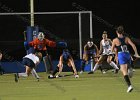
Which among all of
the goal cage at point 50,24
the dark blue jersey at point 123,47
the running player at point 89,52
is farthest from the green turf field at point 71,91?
the goal cage at point 50,24

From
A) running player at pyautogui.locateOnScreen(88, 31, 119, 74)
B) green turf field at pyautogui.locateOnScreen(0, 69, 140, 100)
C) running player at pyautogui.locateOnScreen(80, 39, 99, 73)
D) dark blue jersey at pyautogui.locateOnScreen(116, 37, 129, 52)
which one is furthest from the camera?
running player at pyautogui.locateOnScreen(80, 39, 99, 73)

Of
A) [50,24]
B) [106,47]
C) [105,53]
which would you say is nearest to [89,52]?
[106,47]

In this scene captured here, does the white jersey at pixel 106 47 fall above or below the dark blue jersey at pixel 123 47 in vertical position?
below

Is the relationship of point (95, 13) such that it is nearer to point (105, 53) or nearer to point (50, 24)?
point (50, 24)

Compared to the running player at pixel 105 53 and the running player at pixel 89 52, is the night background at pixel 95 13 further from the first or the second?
the running player at pixel 105 53

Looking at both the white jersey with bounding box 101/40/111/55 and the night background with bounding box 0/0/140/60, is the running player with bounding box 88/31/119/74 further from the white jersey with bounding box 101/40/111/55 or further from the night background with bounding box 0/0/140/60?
the night background with bounding box 0/0/140/60

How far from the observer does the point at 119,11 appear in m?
37.0

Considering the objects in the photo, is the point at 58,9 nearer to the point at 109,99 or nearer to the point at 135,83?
the point at 135,83

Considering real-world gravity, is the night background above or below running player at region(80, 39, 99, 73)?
above

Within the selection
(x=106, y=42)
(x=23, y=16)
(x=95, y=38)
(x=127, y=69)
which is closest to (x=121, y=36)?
(x=127, y=69)

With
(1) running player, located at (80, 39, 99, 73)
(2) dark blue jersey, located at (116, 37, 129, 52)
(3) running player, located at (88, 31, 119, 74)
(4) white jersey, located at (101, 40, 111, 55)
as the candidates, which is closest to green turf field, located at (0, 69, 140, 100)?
(2) dark blue jersey, located at (116, 37, 129, 52)

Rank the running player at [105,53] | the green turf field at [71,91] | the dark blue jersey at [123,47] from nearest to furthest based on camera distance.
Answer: the green turf field at [71,91] → the dark blue jersey at [123,47] → the running player at [105,53]

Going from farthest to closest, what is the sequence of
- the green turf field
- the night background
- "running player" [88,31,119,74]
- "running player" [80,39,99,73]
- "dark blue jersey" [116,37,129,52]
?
1. the night background
2. "running player" [80,39,99,73]
3. "running player" [88,31,119,74]
4. "dark blue jersey" [116,37,129,52]
5. the green turf field

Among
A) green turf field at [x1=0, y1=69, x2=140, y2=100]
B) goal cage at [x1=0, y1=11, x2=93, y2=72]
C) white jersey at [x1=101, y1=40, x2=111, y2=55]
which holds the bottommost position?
green turf field at [x1=0, y1=69, x2=140, y2=100]
